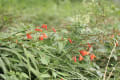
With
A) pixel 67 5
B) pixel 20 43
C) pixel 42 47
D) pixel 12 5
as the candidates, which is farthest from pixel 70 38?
pixel 67 5

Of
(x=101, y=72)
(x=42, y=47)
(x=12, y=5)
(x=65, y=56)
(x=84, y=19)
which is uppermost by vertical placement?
(x=12, y=5)

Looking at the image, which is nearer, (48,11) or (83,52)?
(83,52)

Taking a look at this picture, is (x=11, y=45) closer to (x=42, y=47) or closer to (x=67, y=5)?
(x=42, y=47)

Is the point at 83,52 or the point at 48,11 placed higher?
the point at 48,11

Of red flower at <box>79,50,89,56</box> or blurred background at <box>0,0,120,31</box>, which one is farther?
blurred background at <box>0,0,120,31</box>

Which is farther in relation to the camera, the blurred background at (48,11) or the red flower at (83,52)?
the blurred background at (48,11)

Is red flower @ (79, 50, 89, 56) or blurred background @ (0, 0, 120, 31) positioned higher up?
blurred background @ (0, 0, 120, 31)

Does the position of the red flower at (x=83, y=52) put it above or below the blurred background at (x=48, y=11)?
below

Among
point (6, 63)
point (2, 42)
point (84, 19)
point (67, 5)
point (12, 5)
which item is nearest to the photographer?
point (6, 63)

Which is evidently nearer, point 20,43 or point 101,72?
point 20,43

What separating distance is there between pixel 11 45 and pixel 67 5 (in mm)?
3981

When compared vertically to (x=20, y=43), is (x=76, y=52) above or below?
below

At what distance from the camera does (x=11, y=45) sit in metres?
1.99

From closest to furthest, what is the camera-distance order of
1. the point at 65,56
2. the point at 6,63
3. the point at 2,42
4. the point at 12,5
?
1. the point at 6,63
2. the point at 2,42
3. the point at 65,56
4. the point at 12,5
